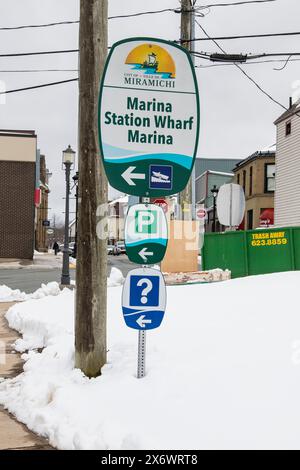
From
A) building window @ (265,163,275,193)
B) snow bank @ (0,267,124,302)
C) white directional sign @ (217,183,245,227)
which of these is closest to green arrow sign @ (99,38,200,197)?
snow bank @ (0,267,124,302)

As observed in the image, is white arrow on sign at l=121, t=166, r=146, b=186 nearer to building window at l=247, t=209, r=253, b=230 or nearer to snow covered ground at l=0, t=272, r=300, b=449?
snow covered ground at l=0, t=272, r=300, b=449

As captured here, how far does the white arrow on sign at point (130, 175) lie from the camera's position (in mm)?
4805

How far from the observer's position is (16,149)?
35.1 metres

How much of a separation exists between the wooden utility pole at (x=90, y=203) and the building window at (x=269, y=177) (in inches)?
1093

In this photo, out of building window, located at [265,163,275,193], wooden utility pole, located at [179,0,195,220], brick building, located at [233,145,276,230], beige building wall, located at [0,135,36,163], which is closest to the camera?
wooden utility pole, located at [179,0,195,220]

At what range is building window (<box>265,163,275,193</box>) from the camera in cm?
3226

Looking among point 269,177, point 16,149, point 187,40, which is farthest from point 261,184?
point 187,40

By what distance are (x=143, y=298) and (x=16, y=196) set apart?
3163cm

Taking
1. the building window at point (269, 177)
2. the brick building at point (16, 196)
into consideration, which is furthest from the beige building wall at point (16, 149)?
the building window at point (269, 177)

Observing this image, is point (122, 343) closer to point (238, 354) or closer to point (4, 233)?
point (238, 354)

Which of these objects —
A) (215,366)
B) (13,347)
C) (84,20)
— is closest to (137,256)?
(215,366)

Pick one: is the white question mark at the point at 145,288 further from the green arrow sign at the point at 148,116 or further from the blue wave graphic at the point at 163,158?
the blue wave graphic at the point at 163,158

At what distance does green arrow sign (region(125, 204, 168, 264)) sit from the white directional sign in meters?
12.0

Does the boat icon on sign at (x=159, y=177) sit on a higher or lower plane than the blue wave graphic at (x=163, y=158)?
lower
